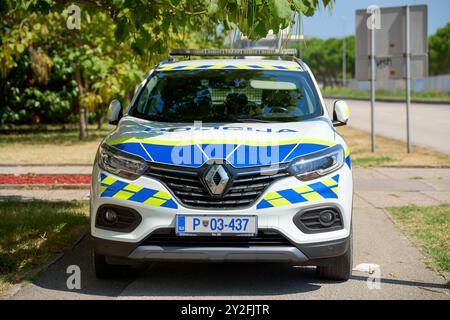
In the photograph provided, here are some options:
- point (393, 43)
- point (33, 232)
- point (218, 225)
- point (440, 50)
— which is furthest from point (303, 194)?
point (440, 50)

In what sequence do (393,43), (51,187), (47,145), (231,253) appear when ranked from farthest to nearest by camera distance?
(47,145)
(393,43)
(51,187)
(231,253)

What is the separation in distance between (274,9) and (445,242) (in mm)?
3195

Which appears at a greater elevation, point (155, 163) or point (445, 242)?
point (155, 163)

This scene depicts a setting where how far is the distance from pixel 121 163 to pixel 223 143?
750mm

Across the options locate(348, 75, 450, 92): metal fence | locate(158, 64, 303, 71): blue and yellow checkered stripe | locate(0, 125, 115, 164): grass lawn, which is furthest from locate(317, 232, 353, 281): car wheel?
locate(348, 75, 450, 92): metal fence

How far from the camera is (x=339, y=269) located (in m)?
6.06

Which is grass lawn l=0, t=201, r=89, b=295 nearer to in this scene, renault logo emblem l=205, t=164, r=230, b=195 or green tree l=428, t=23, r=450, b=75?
renault logo emblem l=205, t=164, r=230, b=195

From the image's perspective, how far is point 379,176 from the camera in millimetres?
13430

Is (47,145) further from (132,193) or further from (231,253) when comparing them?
(231,253)

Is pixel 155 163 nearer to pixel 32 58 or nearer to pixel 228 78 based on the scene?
pixel 228 78

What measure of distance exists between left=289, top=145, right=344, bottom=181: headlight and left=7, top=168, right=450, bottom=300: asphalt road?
0.86m

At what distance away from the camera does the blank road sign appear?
58.6 ft

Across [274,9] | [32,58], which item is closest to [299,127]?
[274,9]

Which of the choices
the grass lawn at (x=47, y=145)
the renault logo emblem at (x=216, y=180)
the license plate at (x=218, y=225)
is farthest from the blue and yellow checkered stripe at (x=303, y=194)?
the grass lawn at (x=47, y=145)
